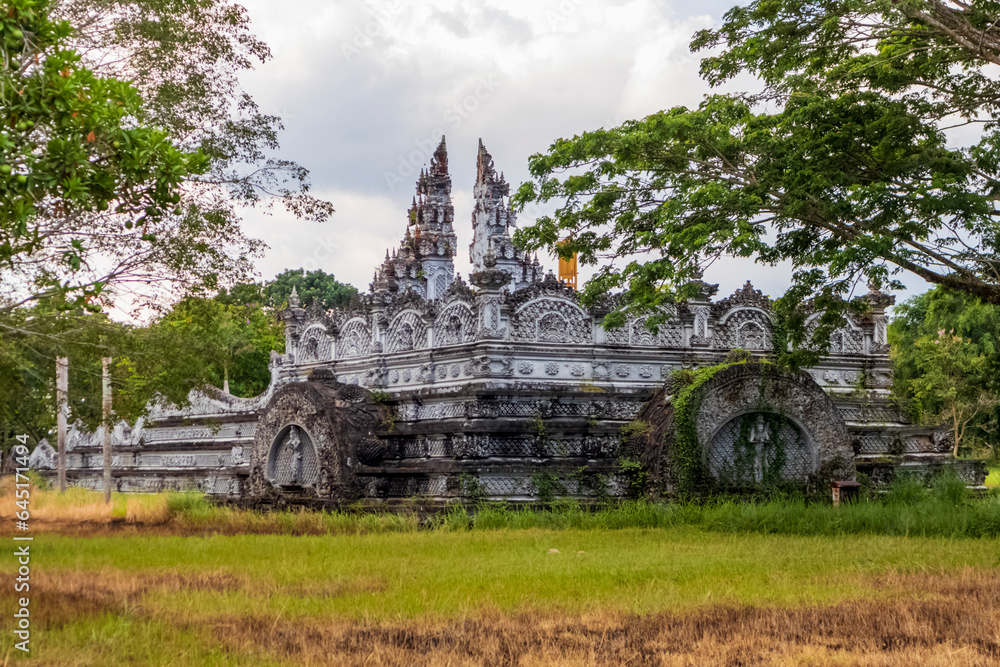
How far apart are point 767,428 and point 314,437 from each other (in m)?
6.69

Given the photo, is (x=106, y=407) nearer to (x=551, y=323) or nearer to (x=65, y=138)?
(x=551, y=323)

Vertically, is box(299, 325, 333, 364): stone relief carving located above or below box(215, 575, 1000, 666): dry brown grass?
above

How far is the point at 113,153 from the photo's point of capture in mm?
6586

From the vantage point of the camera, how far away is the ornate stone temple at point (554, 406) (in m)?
14.6

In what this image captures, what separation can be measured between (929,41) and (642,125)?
3531 millimetres

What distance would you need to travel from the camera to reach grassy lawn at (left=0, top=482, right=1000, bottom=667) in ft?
20.2

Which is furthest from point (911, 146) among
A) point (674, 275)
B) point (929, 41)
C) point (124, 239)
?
point (124, 239)

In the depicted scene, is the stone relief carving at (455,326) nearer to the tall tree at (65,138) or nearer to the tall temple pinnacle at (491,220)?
the tall tree at (65,138)

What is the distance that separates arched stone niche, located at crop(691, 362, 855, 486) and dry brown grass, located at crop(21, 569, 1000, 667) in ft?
21.7

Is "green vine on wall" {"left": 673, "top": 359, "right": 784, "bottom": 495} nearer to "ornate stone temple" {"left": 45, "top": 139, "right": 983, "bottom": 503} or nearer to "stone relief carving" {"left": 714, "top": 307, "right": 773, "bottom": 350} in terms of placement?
"ornate stone temple" {"left": 45, "top": 139, "right": 983, "bottom": 503}

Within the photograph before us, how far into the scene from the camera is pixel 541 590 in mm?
8188

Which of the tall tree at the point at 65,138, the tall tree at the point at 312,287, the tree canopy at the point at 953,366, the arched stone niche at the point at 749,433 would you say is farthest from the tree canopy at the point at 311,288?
the tall tree at the point at 65,138

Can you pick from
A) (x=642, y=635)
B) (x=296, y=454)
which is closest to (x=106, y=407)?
(x=296, y=454)

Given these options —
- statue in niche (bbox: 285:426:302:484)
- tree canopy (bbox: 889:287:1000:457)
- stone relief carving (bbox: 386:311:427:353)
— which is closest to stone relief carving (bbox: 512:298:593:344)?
stone relief carving (bbox: 386:311:427:353)
